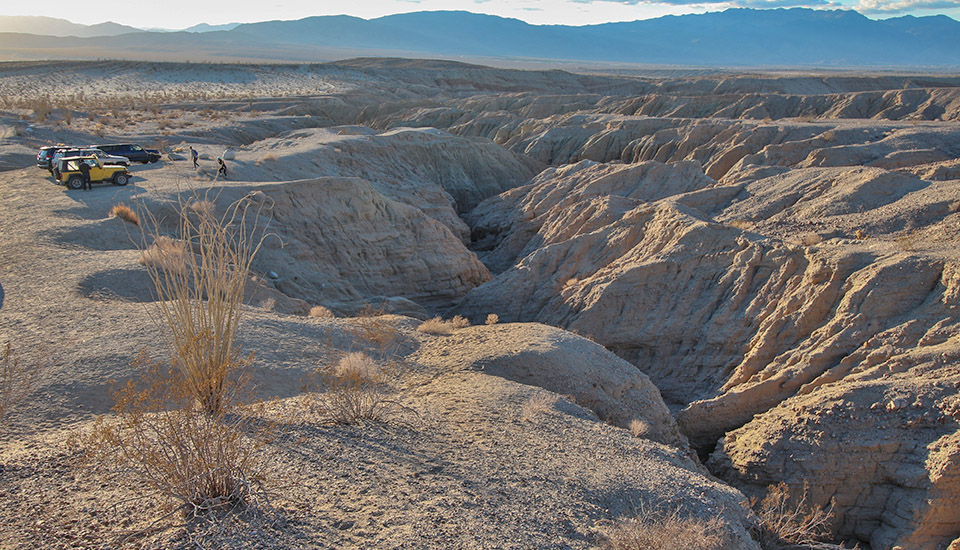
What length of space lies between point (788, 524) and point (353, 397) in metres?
5.53

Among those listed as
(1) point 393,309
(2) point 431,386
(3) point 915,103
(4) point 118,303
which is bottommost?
(1) point 393,309

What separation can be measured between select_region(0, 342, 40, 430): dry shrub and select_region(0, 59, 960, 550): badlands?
5.9 inches

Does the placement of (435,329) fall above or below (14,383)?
below

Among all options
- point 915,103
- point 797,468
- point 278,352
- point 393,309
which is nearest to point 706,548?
point 797,468

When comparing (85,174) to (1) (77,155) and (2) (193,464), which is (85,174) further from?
(2) (193,464)

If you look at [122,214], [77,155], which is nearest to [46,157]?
[77,155]

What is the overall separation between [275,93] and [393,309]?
5951cm

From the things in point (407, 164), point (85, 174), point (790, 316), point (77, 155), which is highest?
point (77, 155)

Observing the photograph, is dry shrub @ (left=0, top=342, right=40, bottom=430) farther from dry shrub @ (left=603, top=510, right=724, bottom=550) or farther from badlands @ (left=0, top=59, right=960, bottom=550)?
dry shrub @ (left=603, top=510, right=724, bottom=550)

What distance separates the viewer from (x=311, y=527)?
508 centimetres

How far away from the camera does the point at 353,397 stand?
7496 millimetres

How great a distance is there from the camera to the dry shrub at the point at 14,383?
272 inches

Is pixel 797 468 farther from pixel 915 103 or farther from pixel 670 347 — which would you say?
pixel 915 103

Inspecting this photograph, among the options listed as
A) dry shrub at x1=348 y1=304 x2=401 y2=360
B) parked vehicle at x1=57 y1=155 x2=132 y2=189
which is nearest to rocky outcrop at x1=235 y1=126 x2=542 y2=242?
parked vehicle at x1=57 y1=155 x2=132 y2=189
